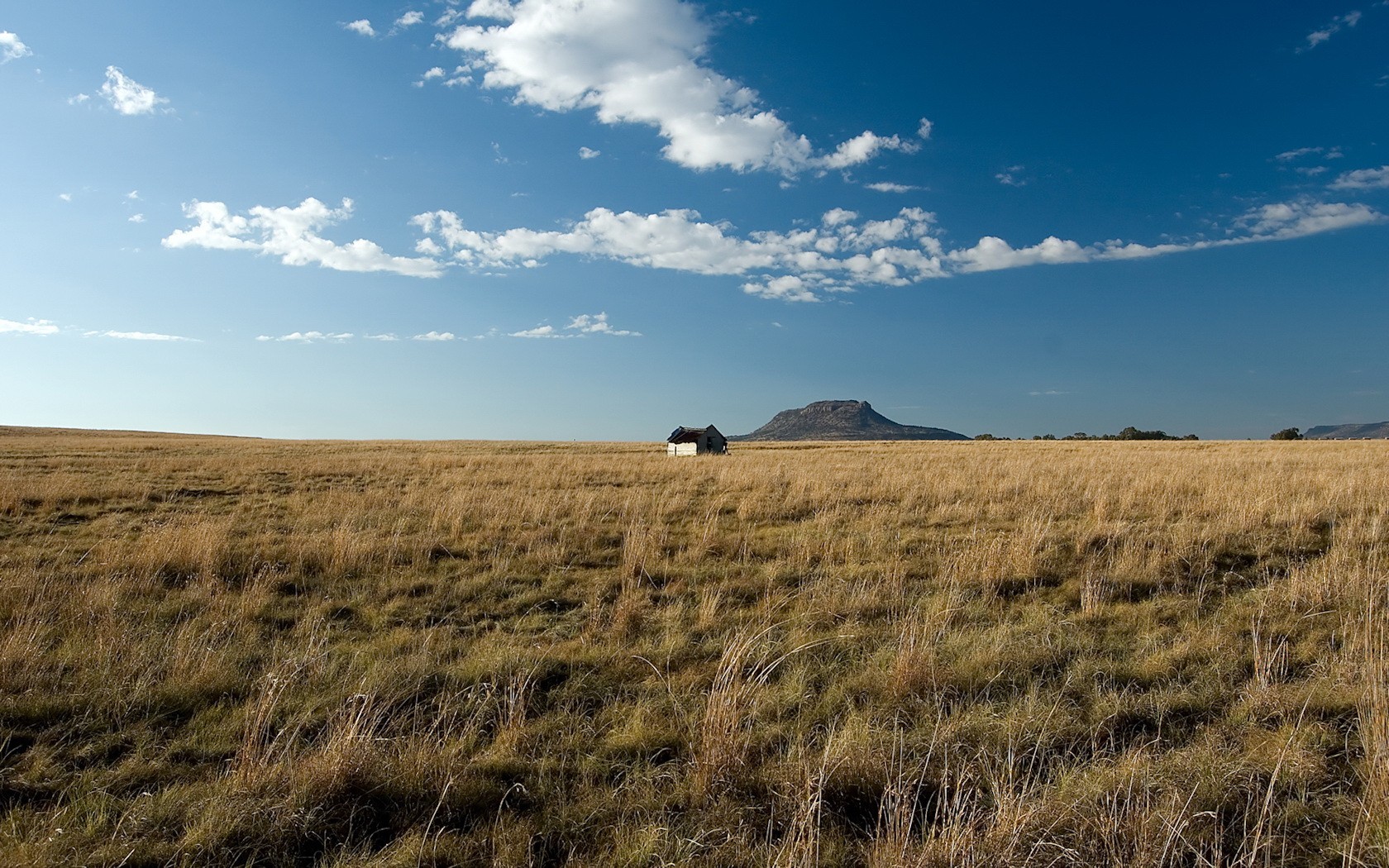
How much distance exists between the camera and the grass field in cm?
336

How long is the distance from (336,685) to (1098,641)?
6.39 metres

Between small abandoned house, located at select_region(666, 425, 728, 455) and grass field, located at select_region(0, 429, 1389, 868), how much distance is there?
113 ft

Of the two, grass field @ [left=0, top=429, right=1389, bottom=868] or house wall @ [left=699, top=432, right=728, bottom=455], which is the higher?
house wall @ [left=699, top=432, right=728, bottom=455]

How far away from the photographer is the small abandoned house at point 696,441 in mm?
45438

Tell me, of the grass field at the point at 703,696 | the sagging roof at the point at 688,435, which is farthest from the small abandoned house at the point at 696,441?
the grass field at the point at 703,696

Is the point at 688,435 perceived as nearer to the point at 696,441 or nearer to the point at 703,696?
the point at 696,441

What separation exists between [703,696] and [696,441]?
135 ft

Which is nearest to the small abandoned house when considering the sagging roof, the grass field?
the sagging roof

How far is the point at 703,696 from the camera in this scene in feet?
16.2

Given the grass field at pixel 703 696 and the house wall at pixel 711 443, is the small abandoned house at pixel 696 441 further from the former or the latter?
the grass field at pixel 703 696

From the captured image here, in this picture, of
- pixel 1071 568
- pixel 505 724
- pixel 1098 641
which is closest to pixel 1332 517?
pixel 1071 568

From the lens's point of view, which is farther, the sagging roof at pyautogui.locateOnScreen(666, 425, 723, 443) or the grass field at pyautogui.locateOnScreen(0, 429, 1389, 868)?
the sagging roof at pyautogui.locateOnScreen(666, 425, 723, 443)

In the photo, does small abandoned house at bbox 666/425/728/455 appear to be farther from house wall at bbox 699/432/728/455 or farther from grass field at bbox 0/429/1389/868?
grass field at bbox 0/429/1389/868

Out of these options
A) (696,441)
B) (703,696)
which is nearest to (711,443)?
(696,441)
